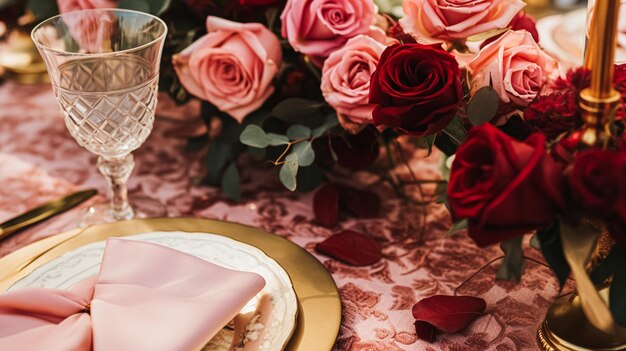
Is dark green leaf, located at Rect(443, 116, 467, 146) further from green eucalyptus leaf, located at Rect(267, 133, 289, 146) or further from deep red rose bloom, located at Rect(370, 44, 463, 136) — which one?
green eucalyptus leaf, located at Rect(267, 133, 289, 146)

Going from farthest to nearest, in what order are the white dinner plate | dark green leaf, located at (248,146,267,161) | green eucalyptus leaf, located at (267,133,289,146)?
dark green leaf, located at (248,146,267,161)
green eucalyptus leaf, located at (267,133,289,146)
the white dinner plate

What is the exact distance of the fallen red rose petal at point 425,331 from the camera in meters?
Result: 0.73

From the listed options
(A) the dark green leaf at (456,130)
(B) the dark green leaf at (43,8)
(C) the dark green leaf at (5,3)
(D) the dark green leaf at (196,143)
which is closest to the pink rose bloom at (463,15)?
(A) the dark green leaf at (456,130)

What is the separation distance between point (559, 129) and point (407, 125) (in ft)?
0.54

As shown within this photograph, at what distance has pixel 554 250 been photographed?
603 mm

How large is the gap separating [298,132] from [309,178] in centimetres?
7

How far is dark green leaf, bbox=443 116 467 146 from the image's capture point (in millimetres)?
755

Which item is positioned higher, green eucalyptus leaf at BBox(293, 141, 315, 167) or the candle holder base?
green eucalyptus leaf at BBox(293, 141, 315, 167)

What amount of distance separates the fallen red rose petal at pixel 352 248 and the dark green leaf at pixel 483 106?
0.74ft

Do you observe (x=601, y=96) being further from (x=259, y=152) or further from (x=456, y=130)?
(x=259, y=152)

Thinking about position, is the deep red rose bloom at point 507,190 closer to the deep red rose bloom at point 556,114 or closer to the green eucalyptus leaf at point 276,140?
the deep red rose bloom at point 556,114

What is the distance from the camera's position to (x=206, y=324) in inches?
25.0

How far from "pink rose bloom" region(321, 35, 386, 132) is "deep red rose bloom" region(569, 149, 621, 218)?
1.11 ft

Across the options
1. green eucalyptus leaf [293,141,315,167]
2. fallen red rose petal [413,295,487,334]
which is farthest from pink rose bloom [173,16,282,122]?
fallen red rose petal [413,295,487,334]
